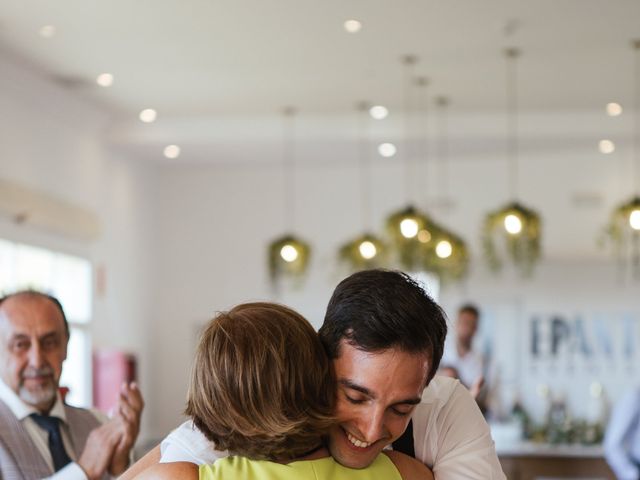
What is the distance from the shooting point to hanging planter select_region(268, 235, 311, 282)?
10016 millimetres

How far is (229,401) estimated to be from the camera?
1973 millimetres

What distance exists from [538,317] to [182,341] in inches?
146

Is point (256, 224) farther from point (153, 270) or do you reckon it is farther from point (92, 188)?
point (92, 188)

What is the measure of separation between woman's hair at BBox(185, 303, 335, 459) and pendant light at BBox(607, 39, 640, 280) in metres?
6.42

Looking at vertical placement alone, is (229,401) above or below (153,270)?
below

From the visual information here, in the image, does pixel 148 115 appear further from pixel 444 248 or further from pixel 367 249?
pixel 444 248

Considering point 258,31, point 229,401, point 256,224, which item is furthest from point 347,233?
point 229,401

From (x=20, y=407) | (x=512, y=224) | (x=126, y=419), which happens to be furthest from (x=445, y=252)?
(x=126, y=419)

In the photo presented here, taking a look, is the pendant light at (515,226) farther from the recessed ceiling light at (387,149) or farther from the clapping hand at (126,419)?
the clapping hand at (126,419)

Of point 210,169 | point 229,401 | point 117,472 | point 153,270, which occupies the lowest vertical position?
point 117,472

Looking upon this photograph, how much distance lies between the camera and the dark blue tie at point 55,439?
11.4 ft

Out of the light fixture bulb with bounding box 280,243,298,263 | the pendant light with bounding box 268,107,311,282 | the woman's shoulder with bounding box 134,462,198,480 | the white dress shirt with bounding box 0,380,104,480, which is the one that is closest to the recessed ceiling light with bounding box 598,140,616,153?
the pendant light with bounding box 268,107,311,282

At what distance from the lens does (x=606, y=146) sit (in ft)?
35.2

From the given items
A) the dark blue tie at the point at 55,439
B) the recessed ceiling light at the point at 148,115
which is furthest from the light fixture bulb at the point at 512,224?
the dark blue tie at the point at 55,439
